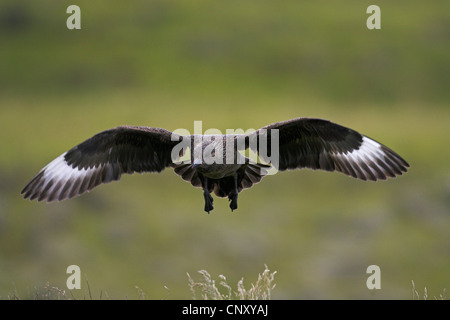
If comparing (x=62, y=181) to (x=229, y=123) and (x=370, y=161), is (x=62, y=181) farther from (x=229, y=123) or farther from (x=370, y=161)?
(x=229, y=123)

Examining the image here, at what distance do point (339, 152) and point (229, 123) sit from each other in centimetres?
2685

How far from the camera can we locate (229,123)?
1443 inches

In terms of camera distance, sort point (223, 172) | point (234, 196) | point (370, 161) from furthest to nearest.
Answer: point (370, 161), point (234, 196), point (223, 172)

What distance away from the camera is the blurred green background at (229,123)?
26266 millimetres

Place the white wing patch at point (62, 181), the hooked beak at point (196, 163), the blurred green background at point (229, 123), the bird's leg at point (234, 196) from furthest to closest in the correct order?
the blurred green background at point (229, 123)
the white wing patch at point (62, 181)
the bird's leg at point (234, 196)
the hooked beak at point (196, 163)

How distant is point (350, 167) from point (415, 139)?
26.4 m

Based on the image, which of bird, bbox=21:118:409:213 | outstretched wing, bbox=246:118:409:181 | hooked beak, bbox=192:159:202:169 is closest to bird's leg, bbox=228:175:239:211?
bird, bbox=21:118:409:213

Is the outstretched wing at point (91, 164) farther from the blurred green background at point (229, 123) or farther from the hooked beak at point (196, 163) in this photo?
the blurred green background at point (229, 123)

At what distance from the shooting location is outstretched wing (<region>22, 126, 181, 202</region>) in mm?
9703

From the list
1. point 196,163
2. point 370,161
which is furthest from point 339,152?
point 196,163

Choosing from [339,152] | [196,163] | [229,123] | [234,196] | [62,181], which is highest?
[229,123]

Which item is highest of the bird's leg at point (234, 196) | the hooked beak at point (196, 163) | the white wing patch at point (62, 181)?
the hooked beak at point (196, 163)

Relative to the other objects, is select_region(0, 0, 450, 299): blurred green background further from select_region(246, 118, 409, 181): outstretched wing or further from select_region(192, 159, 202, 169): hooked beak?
select_region(192, 159, 202, 169): hooked beak

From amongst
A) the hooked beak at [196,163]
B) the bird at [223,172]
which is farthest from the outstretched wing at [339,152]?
the hooked beak at [196,163]
